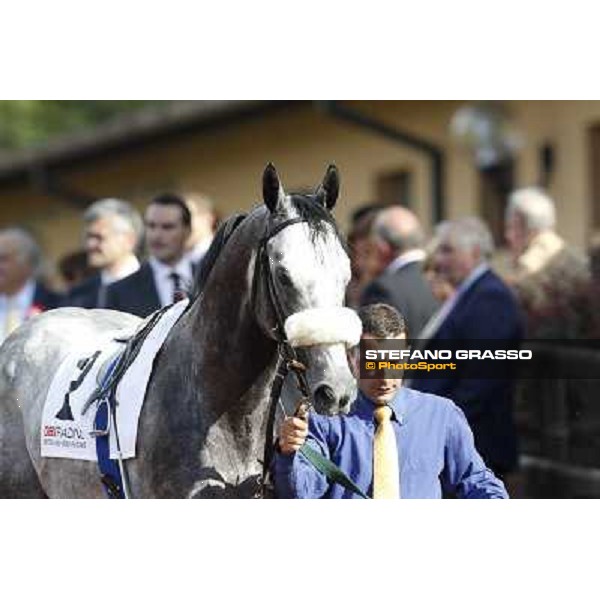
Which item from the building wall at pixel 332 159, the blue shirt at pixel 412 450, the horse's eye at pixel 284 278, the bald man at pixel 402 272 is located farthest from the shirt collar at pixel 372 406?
the building wall at pixel 332 159

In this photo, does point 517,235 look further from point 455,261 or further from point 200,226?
point 200,226

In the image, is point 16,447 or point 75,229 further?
point 75,229

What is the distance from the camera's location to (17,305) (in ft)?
23.9

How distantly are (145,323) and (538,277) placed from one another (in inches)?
97.2

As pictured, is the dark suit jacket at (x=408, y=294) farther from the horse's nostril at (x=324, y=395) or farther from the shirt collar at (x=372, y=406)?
the horse's nostril at (x=324, y=395)

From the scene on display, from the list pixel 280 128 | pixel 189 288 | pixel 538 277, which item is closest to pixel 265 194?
pixel 189 288

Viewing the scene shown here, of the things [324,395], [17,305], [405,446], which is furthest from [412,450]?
[17,305]

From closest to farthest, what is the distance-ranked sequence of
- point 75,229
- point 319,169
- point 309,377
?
point 309,377
point 319,169
point 75,229

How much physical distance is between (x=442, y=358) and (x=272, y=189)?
116 centimetres

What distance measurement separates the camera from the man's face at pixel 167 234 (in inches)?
261

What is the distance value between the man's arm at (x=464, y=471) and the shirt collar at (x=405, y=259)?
1.46 meters
